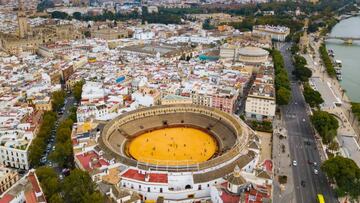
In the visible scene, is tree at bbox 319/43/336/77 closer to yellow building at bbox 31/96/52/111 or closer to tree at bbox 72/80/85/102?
tree at bbox 72/80/85/102

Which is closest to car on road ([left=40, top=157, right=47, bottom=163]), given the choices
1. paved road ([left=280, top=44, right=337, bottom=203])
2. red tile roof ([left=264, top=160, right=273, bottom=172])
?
red tile roof ([left=264, top=160, right=273, bottom=172])

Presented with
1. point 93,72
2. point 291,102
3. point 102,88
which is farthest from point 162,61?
point 291,102

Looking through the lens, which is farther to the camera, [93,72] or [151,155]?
[93,72]

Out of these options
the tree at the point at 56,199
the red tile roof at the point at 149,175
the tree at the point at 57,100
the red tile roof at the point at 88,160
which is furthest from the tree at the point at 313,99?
the tree at the point at 56,199

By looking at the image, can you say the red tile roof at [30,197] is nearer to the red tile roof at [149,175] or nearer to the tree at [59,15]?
the red tile roof at [149,175]

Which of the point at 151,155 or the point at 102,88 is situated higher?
the point at 102,88

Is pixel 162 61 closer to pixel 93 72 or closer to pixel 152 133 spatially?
pixel 93 72
